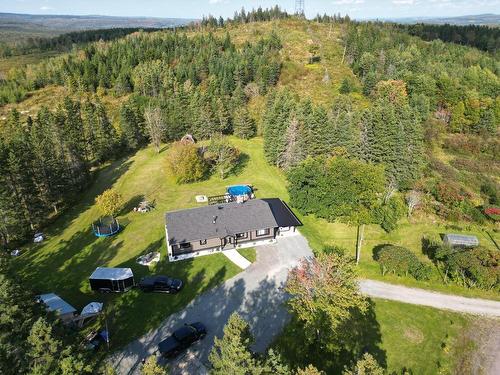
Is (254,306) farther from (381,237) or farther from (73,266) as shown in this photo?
(381,237)

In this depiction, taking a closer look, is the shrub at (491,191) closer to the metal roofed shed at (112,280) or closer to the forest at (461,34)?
the metal roofed shed at (112,280)

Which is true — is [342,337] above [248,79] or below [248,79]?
below

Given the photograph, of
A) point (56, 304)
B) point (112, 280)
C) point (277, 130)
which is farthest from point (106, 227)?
point (277, 130)

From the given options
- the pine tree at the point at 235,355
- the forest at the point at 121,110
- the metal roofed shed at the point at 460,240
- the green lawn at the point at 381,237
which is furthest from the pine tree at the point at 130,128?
the pine tree at the point at 235,355

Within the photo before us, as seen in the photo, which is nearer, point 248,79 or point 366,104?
point 366,104

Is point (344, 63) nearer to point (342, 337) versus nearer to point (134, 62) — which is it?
point (134, 62)

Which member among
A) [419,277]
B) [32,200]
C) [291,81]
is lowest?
[419,277]

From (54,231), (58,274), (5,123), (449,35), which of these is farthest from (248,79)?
(449,35)

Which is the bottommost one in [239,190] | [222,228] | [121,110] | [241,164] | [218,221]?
[241,164]
